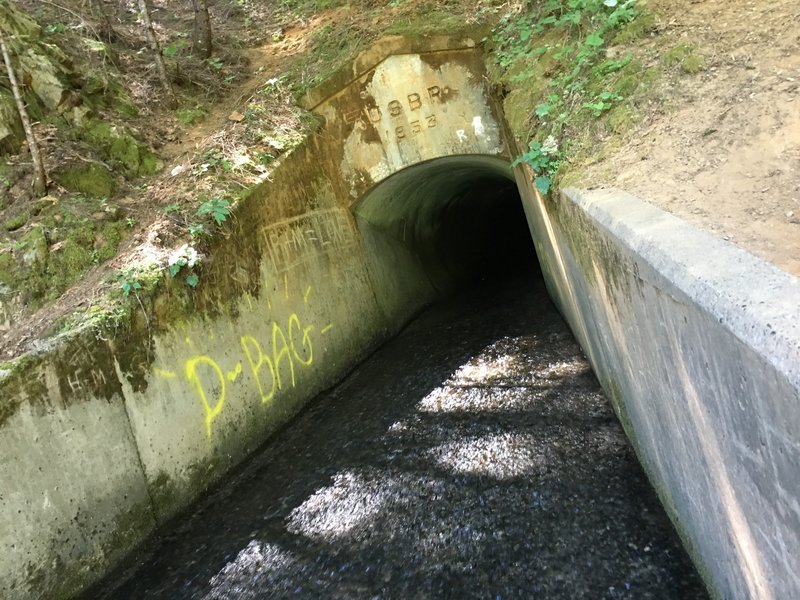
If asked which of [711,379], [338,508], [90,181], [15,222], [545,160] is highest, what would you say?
[90,181]

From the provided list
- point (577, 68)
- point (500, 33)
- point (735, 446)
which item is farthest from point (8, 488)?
point (500, 33)

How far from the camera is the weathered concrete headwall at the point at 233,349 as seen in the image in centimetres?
432

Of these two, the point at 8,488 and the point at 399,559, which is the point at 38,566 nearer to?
the point at 8,488

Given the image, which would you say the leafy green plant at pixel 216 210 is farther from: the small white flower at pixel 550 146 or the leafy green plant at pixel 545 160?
the small white flower at pixel 550 146

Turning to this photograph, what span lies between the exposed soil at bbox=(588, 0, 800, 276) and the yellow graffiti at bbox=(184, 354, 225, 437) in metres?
4.21

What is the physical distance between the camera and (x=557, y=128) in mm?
5016

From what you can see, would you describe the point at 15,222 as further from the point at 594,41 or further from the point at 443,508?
the point at 594,41

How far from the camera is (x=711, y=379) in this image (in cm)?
196

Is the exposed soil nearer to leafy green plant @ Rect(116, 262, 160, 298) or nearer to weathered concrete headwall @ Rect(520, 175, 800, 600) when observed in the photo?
weathered concrete headwall @ Rect(520, 175, 800, 600)

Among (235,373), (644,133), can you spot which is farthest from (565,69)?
(235,373)

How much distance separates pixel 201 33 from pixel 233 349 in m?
7.65

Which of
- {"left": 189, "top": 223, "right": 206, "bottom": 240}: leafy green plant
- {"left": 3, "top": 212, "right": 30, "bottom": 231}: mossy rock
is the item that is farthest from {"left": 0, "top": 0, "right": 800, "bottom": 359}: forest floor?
{"left": 3, "top": 212, "right": 30, "bottom": 231}: mossy rock

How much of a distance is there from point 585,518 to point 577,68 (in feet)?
13.3

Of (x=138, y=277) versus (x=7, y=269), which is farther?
(x=7, y=269)
